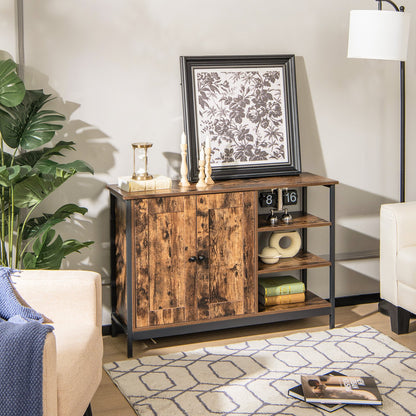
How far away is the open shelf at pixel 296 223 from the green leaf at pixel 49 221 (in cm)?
97

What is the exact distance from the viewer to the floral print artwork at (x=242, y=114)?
376 cm

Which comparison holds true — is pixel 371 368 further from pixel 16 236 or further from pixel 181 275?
pixel 16 236

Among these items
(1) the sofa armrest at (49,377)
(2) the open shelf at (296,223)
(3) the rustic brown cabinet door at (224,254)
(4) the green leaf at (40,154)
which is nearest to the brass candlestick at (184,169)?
(3) the rustic brown cabinet door at (224,254)

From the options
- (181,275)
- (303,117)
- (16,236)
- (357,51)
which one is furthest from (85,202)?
(357,51)

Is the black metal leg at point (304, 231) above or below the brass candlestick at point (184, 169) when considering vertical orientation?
below

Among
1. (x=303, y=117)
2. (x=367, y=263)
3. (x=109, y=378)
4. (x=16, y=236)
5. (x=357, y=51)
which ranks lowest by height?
(x=109, y=378)

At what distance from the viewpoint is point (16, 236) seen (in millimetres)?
3596

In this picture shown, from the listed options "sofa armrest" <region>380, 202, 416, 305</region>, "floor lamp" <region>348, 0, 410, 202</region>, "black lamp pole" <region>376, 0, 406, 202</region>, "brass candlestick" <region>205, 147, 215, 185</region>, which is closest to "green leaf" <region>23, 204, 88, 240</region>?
"brass candlestick" <region>205, 147, 215, 185</region>

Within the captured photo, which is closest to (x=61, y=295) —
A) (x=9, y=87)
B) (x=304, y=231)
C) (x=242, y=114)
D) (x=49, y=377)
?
(x=49, y=377)

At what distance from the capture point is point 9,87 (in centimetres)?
314

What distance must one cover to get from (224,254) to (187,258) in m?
0.20

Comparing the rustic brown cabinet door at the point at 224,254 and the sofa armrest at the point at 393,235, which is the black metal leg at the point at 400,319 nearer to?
the sofa armrest at the point at 393,235

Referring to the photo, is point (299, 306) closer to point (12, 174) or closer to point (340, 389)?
point (340, 389)

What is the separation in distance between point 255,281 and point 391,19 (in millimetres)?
1571
